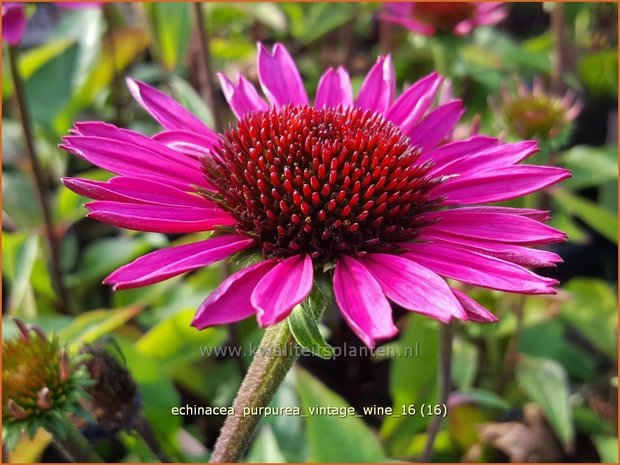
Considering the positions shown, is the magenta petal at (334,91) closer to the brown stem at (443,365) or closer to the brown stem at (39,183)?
the brown stem at (443,365)

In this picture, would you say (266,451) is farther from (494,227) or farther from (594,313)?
(594,313)

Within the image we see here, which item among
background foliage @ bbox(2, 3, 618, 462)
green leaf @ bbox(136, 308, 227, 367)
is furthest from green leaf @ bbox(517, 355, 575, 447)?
green leaf @ bbox(136, 308, 227, 367)

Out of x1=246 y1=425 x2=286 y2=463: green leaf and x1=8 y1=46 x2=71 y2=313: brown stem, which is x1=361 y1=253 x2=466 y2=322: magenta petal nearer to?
x1=246 y1=425 x2=286 y2=463: green leaf

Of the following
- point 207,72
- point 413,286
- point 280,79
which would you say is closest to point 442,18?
point 207,72

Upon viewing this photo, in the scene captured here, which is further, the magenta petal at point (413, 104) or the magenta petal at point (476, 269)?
the magenta petal at point (413, 104)

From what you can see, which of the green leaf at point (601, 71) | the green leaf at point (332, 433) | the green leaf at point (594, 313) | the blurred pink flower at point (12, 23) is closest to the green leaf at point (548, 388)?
the green leaf at point (594, 313)
